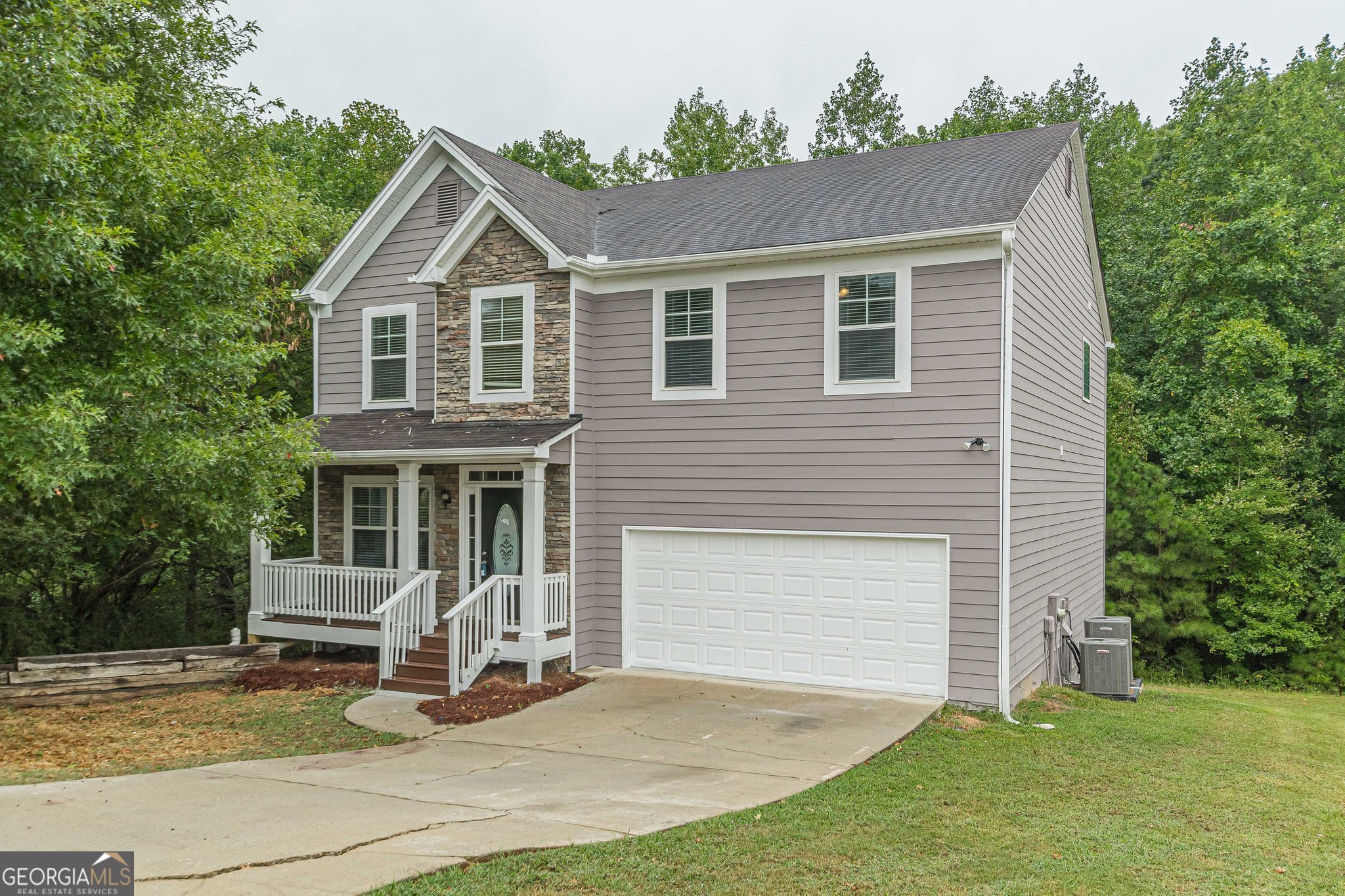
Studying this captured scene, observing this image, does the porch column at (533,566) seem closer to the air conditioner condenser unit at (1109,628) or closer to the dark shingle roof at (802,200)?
the dark shingle roof at (802,200)

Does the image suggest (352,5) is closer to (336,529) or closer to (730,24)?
(730,24)

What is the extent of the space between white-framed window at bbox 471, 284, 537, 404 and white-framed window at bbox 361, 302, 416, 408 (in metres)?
1.77

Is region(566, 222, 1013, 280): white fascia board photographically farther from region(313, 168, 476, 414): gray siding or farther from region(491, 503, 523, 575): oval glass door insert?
region(491, 503, 523, 575): oval glass door insert

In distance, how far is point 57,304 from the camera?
29.0 ft

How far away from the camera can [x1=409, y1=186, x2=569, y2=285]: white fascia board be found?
12.7m

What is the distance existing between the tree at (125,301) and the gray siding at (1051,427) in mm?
8560

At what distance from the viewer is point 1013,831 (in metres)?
6.61

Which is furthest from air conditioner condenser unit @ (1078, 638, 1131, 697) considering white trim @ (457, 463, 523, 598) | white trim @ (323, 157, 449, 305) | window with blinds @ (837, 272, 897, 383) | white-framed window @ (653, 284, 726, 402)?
white trim @ (323, 157, 449, 305)

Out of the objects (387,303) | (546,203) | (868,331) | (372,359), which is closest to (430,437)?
(372,359)

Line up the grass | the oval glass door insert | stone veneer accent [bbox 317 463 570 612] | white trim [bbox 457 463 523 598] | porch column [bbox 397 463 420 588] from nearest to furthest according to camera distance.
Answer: the grass → stone veneer accent [bbox 317 463 570 612] → porch column [bbox 397 463 420 588] → the oval glass door insert → white trim [bbox 457 463 523 598]

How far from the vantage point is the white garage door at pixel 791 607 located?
11.1 metres

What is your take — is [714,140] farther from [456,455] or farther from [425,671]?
[425,671]

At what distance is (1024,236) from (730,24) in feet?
114

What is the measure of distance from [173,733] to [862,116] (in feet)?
107
